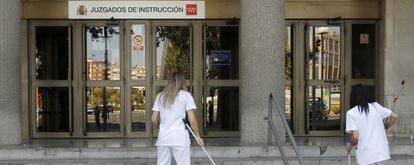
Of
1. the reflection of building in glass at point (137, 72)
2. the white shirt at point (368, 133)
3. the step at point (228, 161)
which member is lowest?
the step at point (228, 161)

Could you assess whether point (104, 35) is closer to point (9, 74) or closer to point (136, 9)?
point (136, 9)

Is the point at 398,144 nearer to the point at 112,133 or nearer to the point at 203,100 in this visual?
the point at 203,100

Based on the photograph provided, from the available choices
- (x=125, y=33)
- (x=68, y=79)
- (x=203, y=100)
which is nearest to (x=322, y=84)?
(x=203, y=100)

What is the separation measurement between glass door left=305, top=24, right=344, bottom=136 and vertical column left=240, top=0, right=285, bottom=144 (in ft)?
9.75

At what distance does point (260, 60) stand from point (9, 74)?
14.4 feet

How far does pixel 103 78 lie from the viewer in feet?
46.4

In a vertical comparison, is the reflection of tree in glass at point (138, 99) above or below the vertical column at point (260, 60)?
below

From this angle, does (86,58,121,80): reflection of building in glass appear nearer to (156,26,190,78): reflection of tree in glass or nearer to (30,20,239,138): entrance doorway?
(30,20,239,138): entrance doorway

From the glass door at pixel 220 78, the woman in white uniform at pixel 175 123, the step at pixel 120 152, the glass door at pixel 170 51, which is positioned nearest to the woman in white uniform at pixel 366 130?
the woman in white uniform at pixel 175 123

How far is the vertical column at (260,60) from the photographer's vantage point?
1139 cm

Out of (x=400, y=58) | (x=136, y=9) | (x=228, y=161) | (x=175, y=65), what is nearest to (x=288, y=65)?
(x=400, y=58)

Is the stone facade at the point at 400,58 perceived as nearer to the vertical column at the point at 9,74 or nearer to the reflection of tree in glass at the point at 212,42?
the reflection of tree in glass at the point at 212,42

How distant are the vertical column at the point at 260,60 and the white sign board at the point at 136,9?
6.65 feet

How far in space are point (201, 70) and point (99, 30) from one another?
2.37m
